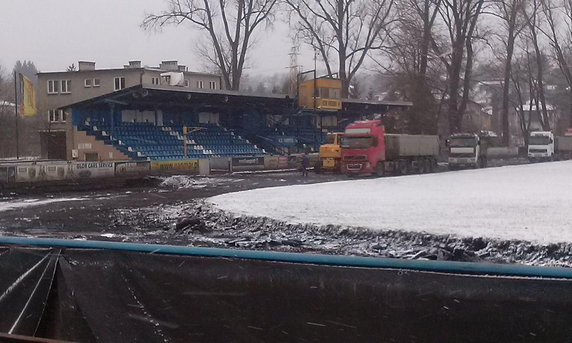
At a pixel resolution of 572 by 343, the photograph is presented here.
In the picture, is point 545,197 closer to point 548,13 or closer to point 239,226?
point 239,226

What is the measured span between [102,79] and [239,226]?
210 feet

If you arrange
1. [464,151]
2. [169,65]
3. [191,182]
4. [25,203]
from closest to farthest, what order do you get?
[25,203] < [191,182] < [464,151] < [169,65]

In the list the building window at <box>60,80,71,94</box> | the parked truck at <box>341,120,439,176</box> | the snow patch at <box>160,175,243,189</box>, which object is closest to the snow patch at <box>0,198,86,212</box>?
the snow patch at <box>160,175,243,189</box>

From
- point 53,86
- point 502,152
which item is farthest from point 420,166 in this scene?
point 53,86

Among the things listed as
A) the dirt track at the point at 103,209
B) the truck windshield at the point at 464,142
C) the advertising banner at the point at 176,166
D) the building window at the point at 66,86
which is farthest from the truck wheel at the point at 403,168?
the building window at the point at 66,86

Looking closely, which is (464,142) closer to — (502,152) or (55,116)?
(502,152)

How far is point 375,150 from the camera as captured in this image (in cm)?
4366

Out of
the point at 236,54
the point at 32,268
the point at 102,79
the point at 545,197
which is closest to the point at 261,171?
the point at 236,54

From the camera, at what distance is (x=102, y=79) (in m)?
79.2

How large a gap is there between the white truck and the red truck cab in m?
28.3

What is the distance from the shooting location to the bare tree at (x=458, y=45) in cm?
6431

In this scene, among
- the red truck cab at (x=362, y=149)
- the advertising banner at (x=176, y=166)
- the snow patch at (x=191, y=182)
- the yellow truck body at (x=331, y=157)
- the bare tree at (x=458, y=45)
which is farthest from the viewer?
the bare tree at (x=458, y=45)

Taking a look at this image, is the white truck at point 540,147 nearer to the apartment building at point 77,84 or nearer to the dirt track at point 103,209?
the dirt track at point 103,209

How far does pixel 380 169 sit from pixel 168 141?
18305 millimetres
